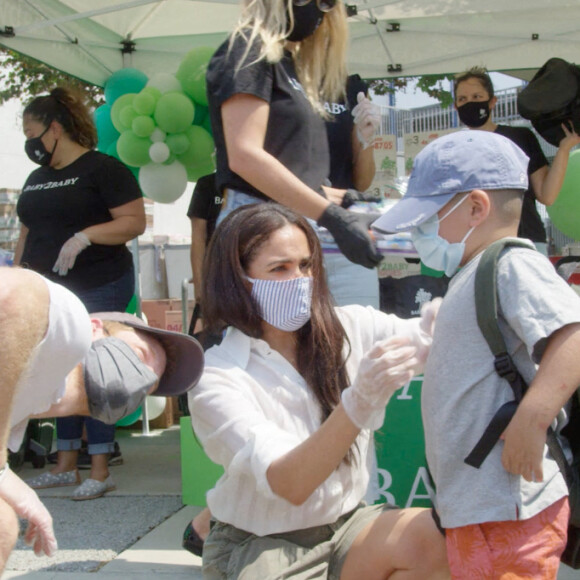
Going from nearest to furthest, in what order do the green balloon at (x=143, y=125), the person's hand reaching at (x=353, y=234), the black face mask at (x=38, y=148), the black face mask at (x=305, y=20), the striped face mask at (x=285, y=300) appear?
the striped face mask at (x=285, y=300)
the person's hand reaching at (x=353, y=234)
the black face mask at (x=305, y=20)
the black face mask at (x=38, y=148)
the green balloon at (x=143, y=125)

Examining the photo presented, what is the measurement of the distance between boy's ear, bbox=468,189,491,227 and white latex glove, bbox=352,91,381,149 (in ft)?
3.13

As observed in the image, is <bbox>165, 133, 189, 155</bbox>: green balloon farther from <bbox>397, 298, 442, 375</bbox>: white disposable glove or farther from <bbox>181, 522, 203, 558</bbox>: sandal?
<bbox>397, 298, 442, 375</bbox>: white disposable glove

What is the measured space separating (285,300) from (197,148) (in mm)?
2745

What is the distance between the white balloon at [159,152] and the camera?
443 cm

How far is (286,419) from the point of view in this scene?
6.30 feet

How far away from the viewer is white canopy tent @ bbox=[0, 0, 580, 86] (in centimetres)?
498

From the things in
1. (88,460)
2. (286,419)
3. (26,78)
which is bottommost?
(88,460)

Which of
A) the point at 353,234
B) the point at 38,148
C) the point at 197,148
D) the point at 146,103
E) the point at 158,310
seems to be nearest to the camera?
the point at 353,234

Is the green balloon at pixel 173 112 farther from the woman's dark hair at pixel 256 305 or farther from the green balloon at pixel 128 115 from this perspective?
the woman's dark hair at pixel 256 305

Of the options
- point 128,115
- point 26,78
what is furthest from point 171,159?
point 26,78

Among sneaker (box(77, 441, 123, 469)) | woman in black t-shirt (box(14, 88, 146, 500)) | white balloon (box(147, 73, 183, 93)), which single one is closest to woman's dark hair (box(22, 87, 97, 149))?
woman in black t-shirt (box(14, 88, 146, 500))

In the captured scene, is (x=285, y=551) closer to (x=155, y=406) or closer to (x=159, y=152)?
(x=159, y=152)

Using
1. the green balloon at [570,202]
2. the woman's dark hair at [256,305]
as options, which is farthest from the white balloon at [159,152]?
the woman's dark hair at [256,305]

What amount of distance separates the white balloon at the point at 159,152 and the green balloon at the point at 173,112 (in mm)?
88
